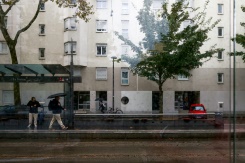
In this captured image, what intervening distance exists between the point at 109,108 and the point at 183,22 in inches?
121

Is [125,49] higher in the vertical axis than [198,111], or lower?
higher

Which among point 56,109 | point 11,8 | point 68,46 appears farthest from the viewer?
point 56,109

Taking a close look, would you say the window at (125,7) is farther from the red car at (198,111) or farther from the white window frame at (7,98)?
the white window frame at (7,98)

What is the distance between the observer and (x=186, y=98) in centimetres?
798

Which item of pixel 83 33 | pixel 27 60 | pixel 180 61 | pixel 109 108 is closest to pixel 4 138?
pixel 27 60

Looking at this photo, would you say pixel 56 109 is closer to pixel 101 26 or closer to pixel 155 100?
pixel 101 26

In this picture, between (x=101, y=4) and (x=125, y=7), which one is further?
(x=125, y=7)

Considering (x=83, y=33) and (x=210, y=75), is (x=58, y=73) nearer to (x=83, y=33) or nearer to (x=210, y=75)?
(x=83, y=33)

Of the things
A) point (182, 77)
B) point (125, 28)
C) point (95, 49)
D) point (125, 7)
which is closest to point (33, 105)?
point (95, 49)

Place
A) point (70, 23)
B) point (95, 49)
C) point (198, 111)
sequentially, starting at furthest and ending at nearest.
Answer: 1. point (70, 23)
2. point (95, 49)
3. point (198, 111)

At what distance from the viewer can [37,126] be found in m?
Result: 9.59

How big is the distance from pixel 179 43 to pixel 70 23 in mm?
3244

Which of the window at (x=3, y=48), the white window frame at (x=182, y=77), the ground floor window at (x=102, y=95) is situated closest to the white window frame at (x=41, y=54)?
the window at (x=3, y=48)

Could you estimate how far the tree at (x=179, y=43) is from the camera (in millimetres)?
7953
